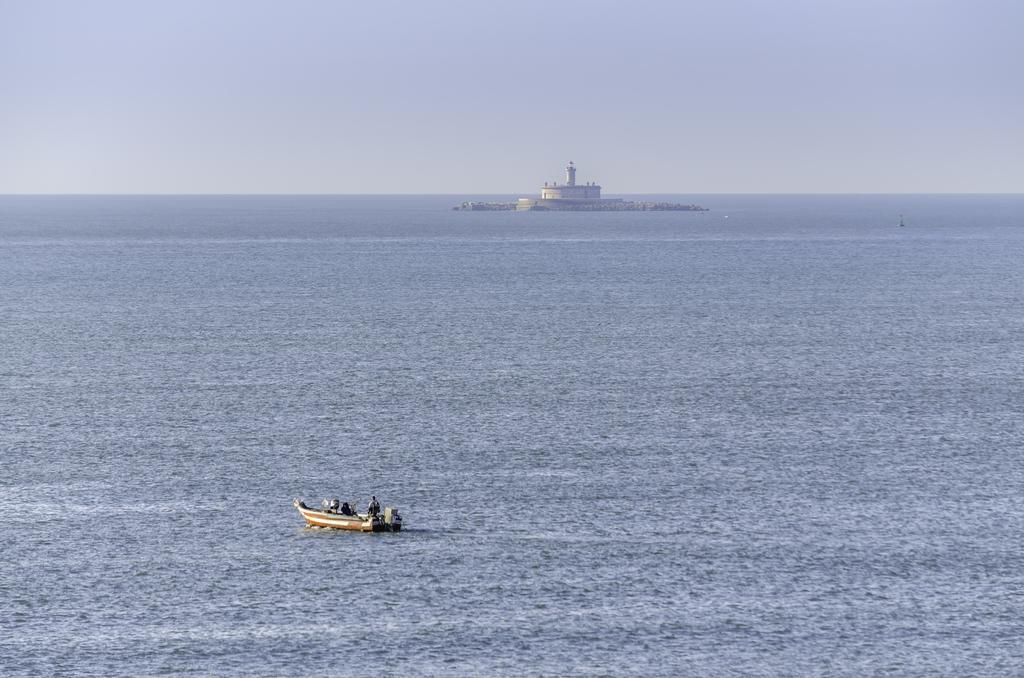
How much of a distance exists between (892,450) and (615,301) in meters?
79.0

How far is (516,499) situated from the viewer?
6744 centimetres

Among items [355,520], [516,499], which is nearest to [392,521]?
[355,520]

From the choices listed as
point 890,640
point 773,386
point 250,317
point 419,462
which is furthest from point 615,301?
point 890,640

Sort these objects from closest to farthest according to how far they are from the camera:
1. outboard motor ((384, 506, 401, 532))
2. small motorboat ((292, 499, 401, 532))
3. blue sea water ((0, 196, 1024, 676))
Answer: blue sea water ((0, 196, 1024, 676)), outboard motor ((384, 506, 401, 532)), small motorboat ((292, 499, 401, 532))

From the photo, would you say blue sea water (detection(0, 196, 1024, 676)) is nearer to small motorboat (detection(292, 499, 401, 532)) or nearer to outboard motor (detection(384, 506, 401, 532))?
Answer: small motorboat (detection(292, 499, 401, 532))

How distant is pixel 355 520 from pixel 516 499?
7.70 meters

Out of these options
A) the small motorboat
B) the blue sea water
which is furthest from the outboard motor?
the blue sea water

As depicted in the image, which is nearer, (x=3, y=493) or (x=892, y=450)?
(x=3, y=493)

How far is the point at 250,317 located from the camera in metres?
137

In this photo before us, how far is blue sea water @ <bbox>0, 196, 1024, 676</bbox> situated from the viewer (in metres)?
51.0

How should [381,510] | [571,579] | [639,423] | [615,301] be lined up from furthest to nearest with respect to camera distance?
[615,301]
[639,423]
[381,510]
[571,579]

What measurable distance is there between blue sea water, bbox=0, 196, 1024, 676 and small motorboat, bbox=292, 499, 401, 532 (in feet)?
1.93

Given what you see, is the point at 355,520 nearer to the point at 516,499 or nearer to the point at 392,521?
the point at 392,521

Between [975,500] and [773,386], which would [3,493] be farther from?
[773,386]
